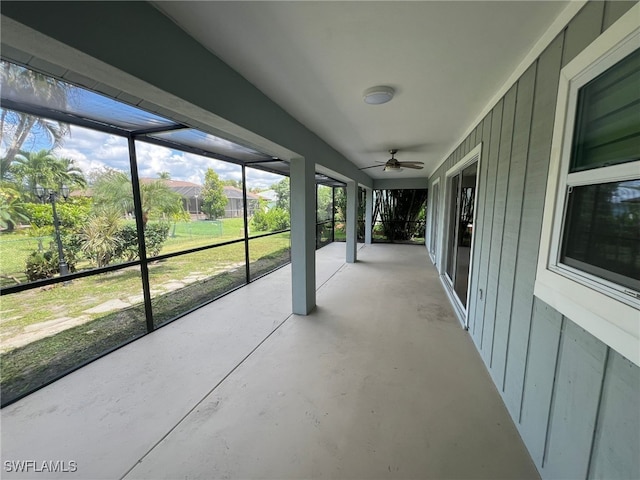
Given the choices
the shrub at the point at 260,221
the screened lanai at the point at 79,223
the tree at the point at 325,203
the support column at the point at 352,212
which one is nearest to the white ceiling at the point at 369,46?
the screened lanai at the point at 79,223

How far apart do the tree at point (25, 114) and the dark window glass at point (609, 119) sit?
10.4 feet

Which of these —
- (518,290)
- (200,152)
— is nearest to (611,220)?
(518,290)

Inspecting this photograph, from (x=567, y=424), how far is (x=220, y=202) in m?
6.21

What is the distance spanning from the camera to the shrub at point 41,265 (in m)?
2.18

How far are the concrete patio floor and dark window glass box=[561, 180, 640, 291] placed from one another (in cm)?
125

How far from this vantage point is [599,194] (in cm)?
104

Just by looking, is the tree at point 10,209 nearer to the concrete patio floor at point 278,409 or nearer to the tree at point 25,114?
the tree at point 25,114

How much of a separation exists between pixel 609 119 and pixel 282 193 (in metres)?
9.51

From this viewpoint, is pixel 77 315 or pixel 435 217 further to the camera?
pixel 435 217

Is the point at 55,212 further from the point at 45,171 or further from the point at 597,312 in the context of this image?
the point at 597,312

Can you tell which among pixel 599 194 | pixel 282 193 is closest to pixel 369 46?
pixel 599 194

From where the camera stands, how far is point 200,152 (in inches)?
139

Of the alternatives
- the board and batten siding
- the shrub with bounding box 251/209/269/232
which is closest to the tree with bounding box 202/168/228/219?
the shrub with bounding box 251/209/269/232

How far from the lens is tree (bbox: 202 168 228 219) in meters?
5.41
